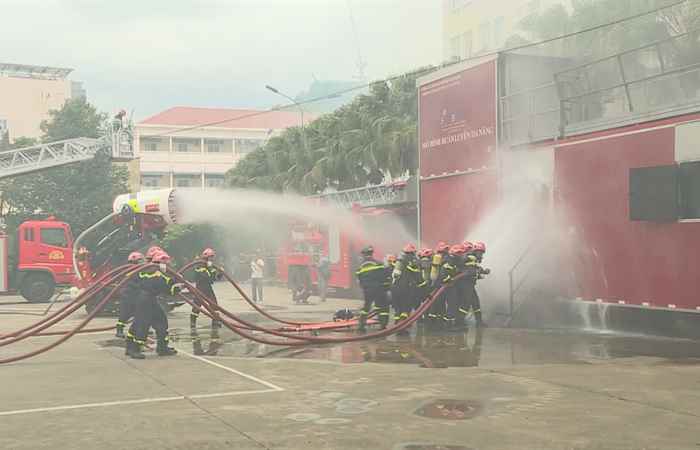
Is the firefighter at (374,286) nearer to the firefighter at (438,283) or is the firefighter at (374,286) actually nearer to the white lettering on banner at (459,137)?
the firefighter at (438,283)

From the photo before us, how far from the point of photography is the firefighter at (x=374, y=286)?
13383mm

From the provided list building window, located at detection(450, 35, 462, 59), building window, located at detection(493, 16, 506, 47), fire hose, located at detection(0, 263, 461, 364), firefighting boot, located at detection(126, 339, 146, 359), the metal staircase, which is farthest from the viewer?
building window, located at detection(450, 35, 462, 59)

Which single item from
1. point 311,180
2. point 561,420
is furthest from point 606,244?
point 311,180

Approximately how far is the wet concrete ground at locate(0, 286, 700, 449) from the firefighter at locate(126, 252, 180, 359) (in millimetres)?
355

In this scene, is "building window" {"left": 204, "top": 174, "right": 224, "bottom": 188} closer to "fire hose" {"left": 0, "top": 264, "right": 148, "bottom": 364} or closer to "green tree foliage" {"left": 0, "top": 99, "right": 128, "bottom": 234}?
"green tree foliage" {"left": 0, "top": 99, "right": 128, "bottom": 234}

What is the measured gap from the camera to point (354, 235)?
2308cm

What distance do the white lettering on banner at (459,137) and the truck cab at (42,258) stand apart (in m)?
13.6

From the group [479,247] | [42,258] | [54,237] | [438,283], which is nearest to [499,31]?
[479,247]

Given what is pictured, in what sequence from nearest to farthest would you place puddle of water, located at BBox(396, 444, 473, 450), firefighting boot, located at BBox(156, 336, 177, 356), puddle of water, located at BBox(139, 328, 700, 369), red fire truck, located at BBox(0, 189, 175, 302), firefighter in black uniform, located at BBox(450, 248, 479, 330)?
1. puddle of water, located at BBox(396, 444, 473, 450)
2. puddle of water, located at BBox(139, 328, 700, 369)
3. firefighting boot, located at BBox(156, 336, 177, 356)
4. firefighter in black uniform, located at BBox(450, 248, 479, 330)
5. red fire truck, located at BBox(0, 189, 175, 302)

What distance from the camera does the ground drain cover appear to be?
681cm

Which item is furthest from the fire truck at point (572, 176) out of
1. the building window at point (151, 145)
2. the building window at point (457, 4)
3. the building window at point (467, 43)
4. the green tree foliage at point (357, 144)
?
the building window at point (151, 145)

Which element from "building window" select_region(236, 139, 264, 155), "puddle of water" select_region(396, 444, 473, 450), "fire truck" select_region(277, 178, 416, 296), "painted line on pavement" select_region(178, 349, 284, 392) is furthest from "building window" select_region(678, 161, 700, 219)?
"building window" select_region(236, 139, 264, 155)

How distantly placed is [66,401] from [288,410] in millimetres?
2305

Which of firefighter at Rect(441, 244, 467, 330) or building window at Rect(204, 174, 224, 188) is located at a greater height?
building window at Rect(204, 174, 224, 188)
